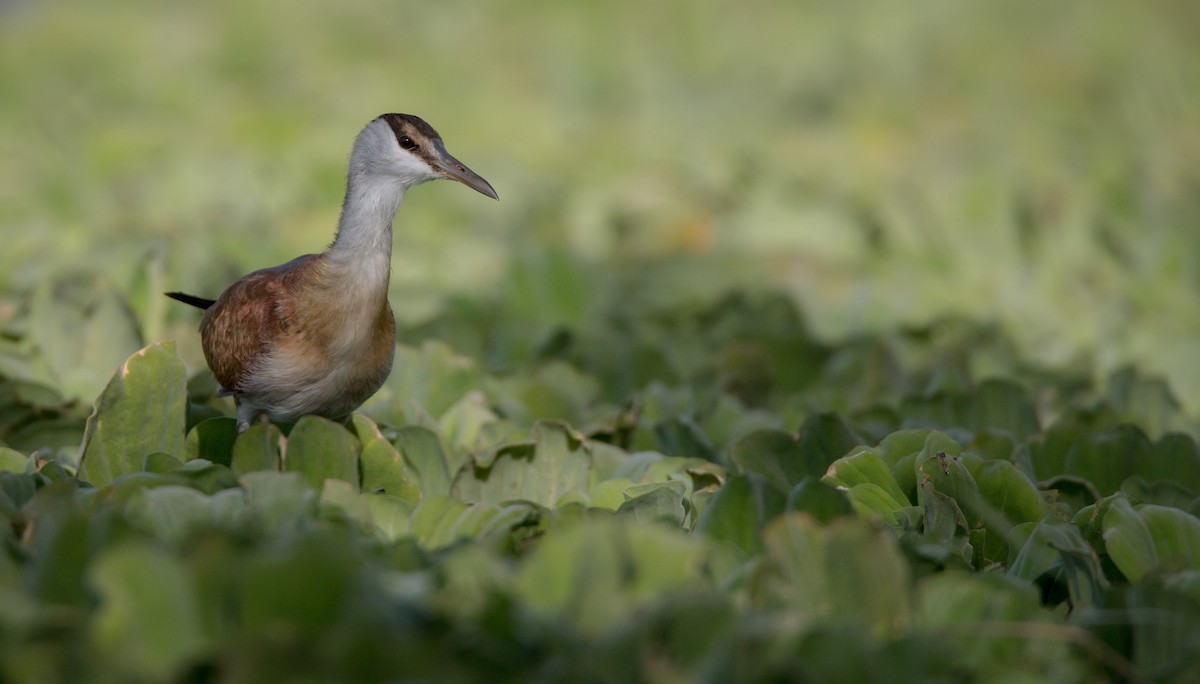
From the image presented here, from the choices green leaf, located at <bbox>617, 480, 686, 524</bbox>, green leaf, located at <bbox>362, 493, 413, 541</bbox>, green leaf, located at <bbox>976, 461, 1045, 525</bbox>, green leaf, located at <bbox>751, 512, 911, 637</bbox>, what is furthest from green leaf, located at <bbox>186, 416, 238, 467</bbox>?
green leaf, located at <bbox>976, 461, 1045, 525</bbox>

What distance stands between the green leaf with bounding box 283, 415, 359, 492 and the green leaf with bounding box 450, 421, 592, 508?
0.26m

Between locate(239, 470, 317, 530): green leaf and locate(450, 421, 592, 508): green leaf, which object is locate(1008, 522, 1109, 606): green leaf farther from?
locate(239, 470, 317, 530): green leaf

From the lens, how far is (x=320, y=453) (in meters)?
3.18

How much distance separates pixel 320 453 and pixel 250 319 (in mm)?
541

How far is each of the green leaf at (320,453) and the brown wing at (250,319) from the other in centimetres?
41

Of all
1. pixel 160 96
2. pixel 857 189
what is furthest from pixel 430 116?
pixel 857 189

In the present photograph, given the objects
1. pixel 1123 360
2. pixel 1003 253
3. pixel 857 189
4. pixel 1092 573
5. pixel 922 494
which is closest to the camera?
pixel 1092 573

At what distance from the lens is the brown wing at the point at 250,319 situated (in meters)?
3.51

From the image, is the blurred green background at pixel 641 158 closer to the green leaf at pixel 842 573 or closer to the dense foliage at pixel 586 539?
the dense foliage at pixel 586 539

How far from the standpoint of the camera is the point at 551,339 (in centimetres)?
487

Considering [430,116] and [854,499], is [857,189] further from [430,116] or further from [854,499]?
[854,499]

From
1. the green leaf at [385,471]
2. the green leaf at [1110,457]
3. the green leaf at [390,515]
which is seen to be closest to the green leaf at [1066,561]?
the green leaf at [1110,457]

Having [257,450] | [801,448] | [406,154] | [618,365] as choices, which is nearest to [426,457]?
[257,450]

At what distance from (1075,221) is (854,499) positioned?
16.1 feet
